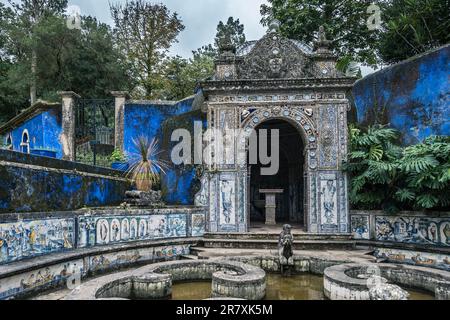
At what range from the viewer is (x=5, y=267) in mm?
5125

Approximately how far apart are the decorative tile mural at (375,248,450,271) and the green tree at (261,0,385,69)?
11.8 m

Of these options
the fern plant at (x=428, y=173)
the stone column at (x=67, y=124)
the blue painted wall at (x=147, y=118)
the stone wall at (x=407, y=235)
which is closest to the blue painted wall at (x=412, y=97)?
the fern plant at (x=428, y=173)

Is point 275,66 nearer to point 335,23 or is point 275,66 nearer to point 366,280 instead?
A: point 366,280

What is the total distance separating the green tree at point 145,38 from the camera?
20531 mm

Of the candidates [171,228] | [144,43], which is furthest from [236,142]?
[144,43]

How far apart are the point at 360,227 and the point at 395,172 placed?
1.97 m

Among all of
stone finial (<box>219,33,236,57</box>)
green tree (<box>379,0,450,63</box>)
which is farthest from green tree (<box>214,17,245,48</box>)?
stone finial (<box>219,33,236,57</box>)

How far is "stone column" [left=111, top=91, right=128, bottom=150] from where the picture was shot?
13.0 meters

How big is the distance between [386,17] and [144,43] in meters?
13.4

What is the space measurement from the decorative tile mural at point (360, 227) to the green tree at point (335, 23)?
428 inches

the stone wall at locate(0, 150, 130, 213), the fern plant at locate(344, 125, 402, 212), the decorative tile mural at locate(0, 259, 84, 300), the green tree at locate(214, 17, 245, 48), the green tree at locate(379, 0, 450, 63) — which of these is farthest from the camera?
the green tree at locate(214, 17, 245, 48)

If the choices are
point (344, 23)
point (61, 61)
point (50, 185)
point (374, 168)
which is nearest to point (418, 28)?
point (344, 23)

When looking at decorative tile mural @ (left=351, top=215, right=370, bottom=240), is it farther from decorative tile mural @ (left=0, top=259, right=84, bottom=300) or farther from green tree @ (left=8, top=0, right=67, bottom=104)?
green tree @ (left=8, top=0, right=67, bottom=104)

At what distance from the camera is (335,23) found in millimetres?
17672
